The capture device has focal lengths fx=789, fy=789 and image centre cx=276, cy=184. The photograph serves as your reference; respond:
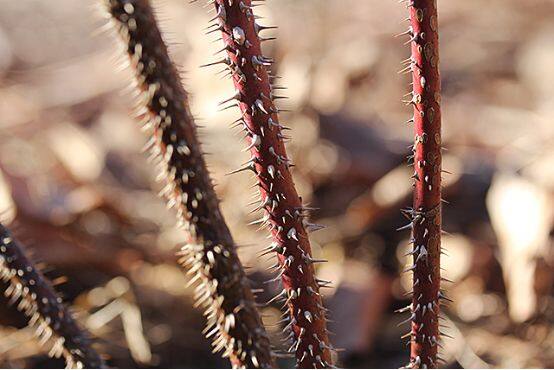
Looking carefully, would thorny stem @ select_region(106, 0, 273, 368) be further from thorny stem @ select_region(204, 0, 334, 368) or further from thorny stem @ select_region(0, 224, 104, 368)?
thorny stem @ select_region(0, 224, 104, 368)

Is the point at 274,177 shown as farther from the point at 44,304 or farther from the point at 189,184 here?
the point at 44,304

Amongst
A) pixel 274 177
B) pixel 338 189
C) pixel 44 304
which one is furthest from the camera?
pixel 338 189

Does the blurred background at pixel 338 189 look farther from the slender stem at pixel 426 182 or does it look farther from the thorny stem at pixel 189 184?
the slender stem at pixel 426 182

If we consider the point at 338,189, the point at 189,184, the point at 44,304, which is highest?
the point at 189,184

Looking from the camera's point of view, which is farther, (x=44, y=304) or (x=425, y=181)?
(x=44, y=304)

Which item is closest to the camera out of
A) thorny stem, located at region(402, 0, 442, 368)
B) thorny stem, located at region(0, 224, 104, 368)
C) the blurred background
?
thorny stem, located at region(402, 0, 442, 368)

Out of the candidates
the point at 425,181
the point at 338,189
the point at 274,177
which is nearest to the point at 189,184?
the point at 274,177

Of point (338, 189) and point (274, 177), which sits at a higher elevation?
point (274, 177)

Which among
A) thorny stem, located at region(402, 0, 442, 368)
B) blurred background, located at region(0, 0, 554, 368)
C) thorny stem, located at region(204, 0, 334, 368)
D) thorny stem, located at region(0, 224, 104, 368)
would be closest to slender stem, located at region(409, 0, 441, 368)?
thorny stem, located at region(402, 0, 442, 368)
